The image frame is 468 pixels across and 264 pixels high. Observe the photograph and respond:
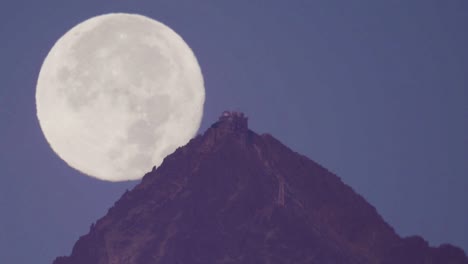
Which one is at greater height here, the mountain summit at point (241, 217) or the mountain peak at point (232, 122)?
the mountain peak at point (232, 122)

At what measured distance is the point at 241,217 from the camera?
119 metres

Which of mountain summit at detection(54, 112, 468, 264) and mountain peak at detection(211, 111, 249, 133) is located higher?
mountain peak at detection(211, 111, 249, 133)

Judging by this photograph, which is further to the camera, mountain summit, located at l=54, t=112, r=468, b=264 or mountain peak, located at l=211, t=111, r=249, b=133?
mountain peak, located at l=211, t=111, r=249, b=133

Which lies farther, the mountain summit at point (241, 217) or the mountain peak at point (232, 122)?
the mountain peak at point (232, 122)

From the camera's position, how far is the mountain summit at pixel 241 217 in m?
112

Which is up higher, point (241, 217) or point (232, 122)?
point (232, 122)

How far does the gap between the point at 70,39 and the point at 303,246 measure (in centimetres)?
5024

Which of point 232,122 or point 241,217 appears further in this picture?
point 232,122

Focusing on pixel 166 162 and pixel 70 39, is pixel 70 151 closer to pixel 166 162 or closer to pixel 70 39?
pixel 70 39

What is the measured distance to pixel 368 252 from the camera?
123m

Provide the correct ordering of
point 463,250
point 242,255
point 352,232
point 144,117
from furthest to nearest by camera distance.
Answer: point 352,232
point 463,250
point 242,255
point 144,117

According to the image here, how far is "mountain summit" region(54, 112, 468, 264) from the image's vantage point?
112438 millimetres

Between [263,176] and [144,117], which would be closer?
[144,117]

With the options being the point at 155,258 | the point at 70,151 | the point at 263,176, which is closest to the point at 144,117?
the point at 70,151
